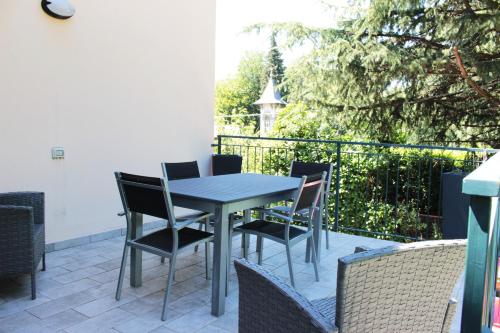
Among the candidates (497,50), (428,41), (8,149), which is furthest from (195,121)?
(497,50)

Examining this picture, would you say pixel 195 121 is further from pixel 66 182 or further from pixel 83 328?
pixel 83 328

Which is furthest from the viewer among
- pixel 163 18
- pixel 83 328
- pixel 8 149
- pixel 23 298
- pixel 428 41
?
A: pixel 428 41

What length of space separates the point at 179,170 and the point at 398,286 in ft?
9.26

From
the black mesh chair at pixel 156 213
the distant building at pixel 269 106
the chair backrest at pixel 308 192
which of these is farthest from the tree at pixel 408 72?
the distant building at pixel 269 106

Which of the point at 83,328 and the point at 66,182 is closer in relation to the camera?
the point at 83,328

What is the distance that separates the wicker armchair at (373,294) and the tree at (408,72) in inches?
219

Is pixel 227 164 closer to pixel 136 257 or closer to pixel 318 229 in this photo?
pixel 318 229

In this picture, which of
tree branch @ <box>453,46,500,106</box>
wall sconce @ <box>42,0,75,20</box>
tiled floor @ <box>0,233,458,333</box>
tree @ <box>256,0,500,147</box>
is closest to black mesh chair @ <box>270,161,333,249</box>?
tiled floor @ <box>0,233,458,333</box>

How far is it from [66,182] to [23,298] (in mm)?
1400

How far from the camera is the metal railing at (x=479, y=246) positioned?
1.08 m

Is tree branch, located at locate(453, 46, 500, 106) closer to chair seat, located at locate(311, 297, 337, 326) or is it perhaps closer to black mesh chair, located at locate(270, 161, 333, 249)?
black mesh chair, located at locate(270, 161, 333, 249)

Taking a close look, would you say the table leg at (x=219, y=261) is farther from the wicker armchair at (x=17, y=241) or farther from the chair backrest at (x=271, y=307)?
the wicker armchair at (x=17, y=241)

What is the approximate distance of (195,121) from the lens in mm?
5363

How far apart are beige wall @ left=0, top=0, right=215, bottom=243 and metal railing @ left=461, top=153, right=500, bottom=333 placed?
11.7ft
